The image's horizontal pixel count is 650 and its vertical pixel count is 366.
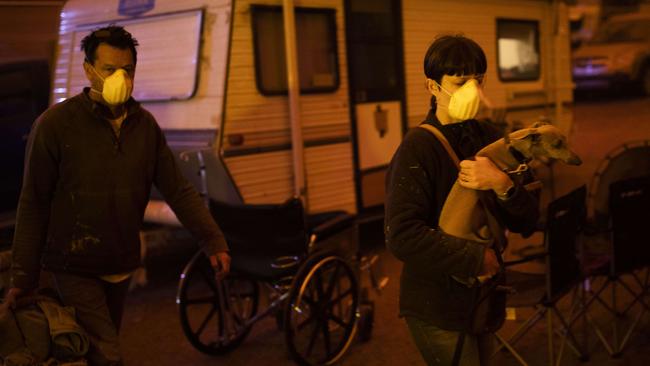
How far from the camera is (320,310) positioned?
14.3 feet

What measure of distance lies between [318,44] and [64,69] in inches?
92.5

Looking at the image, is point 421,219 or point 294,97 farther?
point 294,97

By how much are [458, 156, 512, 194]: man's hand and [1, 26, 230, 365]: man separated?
1.34 metres

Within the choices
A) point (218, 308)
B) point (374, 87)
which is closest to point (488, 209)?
point (218, 308)

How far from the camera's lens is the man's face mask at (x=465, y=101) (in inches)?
87.3

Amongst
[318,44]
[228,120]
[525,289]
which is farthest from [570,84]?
[525,289]

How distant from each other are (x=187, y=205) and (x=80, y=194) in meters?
0.54

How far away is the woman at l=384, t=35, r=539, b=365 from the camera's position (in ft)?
7.18

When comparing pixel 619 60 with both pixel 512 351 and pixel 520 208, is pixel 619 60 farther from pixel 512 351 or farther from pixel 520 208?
pixel 520 208

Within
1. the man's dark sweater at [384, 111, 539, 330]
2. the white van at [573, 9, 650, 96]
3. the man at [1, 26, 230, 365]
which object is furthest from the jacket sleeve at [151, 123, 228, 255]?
the white van at [573, 9, 650, 96]

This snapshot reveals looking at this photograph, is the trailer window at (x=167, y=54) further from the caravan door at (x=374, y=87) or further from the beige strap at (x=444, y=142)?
the beige strap at (x=444, y=142)

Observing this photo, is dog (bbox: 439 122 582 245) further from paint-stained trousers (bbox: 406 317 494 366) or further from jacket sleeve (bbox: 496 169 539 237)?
paint-stained trousers (bbox: 406 317 494 366)

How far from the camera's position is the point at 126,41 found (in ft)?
9.60

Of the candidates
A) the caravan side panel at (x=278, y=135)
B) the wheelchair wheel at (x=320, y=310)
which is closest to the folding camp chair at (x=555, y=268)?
the wheelchair wheel at (x=320, y=310)
